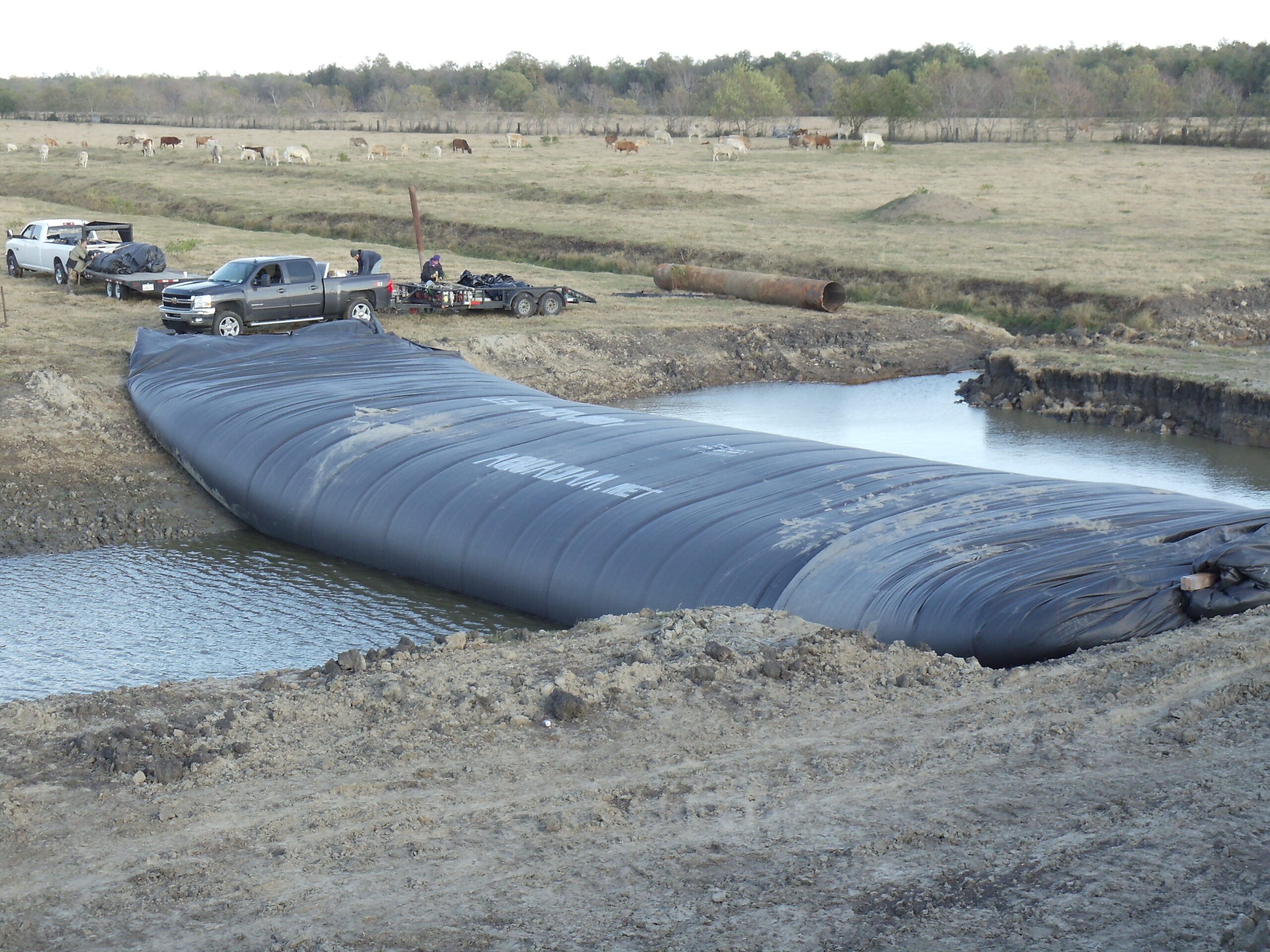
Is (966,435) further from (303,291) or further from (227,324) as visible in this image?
(227,324)

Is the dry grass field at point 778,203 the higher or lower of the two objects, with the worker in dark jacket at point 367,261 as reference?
higher

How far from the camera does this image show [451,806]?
7891 mm

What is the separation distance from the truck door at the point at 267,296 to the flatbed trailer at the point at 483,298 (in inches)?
106

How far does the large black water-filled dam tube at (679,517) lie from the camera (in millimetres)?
11242

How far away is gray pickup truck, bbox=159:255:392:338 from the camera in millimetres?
25891

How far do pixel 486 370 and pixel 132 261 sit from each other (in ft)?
36.1

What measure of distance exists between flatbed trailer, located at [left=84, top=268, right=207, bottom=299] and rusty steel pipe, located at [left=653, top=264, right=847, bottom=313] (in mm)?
11623

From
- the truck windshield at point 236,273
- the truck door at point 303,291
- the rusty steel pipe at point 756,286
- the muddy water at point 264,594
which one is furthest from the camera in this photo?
the rusty steel pipe at point 756,286

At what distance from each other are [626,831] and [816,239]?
3510 cm

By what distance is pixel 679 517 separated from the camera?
14.2 metres

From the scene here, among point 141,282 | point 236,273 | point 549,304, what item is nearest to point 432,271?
point 549,304

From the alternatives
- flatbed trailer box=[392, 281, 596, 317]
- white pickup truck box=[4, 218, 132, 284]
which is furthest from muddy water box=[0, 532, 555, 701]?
white pickup truck box=[4, 218, 132, 284]

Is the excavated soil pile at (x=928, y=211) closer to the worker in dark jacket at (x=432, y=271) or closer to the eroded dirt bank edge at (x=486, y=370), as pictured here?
the eroded dirt bank edge at (x=486, y=370)

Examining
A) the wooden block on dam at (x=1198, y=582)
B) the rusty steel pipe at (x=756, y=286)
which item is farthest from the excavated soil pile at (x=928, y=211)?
the wooden block on dam at (x=1198, y=582)
